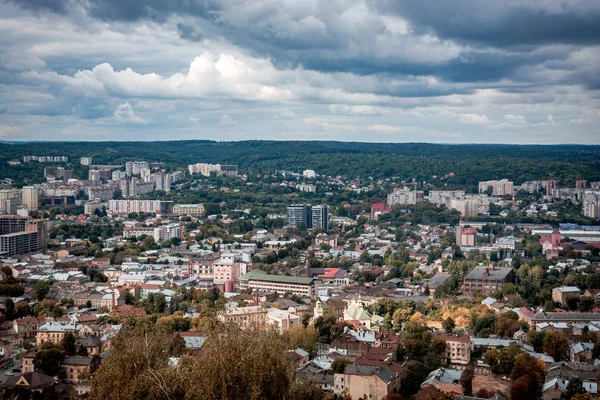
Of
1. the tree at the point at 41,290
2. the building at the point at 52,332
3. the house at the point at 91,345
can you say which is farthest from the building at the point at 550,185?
the house at the point at 91,345

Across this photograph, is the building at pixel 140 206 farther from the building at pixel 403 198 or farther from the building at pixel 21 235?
the building at pixel 21 235

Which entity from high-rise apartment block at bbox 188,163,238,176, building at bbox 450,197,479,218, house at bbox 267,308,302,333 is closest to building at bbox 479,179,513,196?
building at bbox 450,197,479,218

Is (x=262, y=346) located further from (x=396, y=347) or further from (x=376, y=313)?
(x=376, y=313)

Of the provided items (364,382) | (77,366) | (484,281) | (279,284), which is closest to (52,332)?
(77,366)

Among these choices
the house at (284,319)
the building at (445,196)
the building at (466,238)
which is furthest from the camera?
the building at (445,196)

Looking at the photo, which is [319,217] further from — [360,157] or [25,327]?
[360,157]

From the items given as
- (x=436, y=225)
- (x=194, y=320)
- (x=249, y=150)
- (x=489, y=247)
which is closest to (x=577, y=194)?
(x=436, y=225)

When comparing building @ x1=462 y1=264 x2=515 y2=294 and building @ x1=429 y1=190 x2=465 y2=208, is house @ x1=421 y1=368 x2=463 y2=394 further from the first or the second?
building @ x1=429 y1=190 x2=465 y2=208
